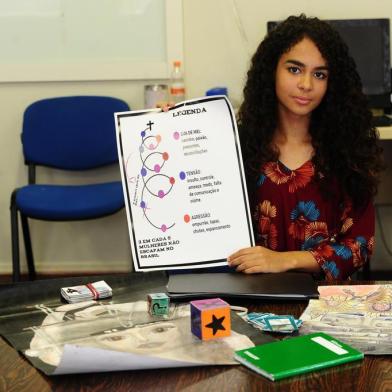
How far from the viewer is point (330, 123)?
6.17 ft

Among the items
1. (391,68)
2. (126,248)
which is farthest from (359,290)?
(126,248)

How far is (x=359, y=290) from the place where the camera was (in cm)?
139

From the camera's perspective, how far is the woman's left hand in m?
1.53

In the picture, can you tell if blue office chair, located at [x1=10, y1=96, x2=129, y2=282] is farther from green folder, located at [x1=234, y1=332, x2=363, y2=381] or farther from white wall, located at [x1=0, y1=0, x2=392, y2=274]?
green folder, located at [x1=234, y1=332, x2=363, y2=381]

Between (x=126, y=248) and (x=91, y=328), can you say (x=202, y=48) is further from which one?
(x=91, y=328)

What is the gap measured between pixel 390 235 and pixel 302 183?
73.8 inches

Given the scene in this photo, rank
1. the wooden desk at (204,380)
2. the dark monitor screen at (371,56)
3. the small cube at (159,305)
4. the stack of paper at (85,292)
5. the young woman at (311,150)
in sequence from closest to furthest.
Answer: the wooden desk at (204,380)
the small cube at (159,305)
the stack of paper at (85,292)
the young woman at (311,150)
the dark monitor screen at (371,56)

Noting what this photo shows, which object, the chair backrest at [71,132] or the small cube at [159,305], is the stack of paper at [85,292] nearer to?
the small cube at [159,305]

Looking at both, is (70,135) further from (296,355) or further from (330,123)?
(296,355)

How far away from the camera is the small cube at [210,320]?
1130mm

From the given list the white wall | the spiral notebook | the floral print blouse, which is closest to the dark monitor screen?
the white wall

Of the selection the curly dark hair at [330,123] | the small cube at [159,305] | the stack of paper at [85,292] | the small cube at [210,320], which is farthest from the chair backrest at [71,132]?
the small cube at [210,320]

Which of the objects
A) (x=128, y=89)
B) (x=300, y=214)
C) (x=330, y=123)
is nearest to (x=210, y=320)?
(x=300, y=214)

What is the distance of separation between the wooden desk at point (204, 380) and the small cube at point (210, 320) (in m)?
0.08
